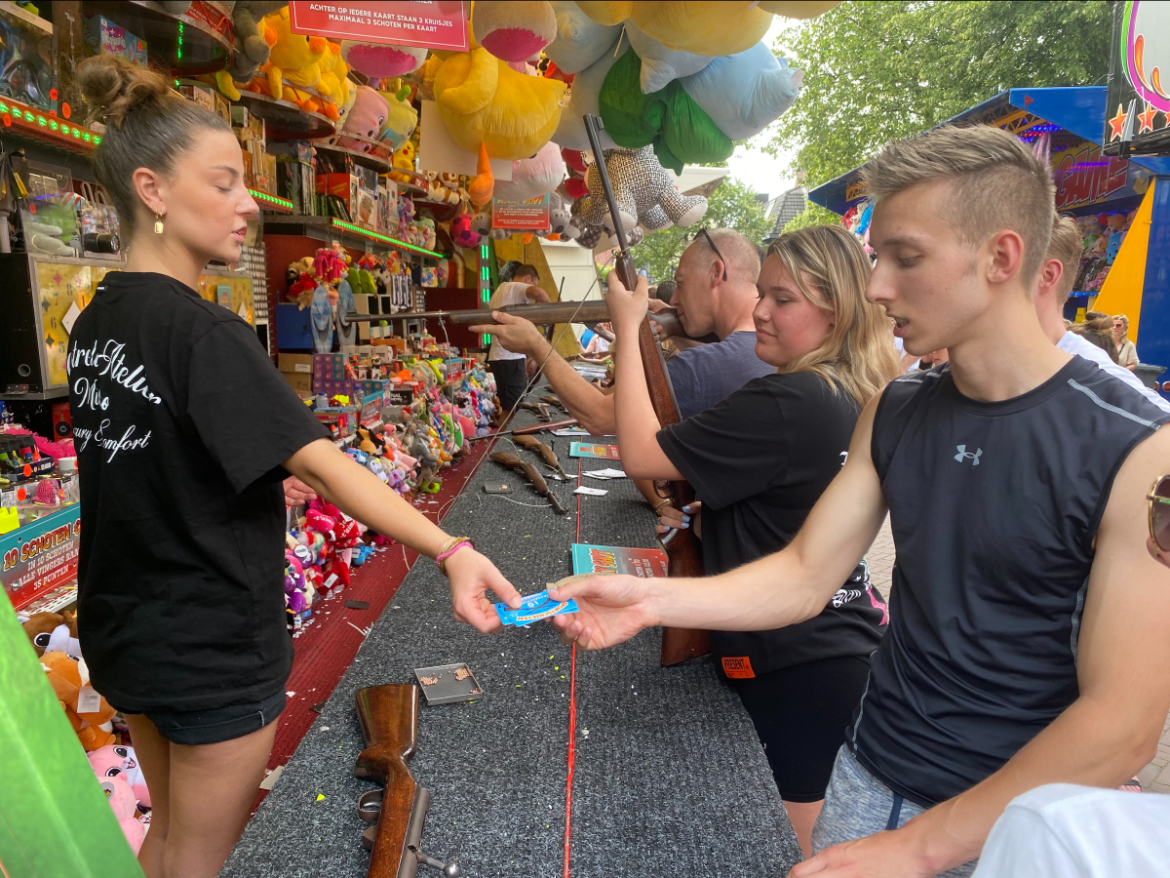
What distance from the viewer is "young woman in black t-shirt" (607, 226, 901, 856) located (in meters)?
1.65

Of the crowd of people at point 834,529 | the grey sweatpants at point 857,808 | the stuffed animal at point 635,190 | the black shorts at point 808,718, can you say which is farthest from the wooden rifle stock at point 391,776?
the stuffed animal at point 635,190

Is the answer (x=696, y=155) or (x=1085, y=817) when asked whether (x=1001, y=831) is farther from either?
(x=696, y=155)

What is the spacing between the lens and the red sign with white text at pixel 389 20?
3.30 feet

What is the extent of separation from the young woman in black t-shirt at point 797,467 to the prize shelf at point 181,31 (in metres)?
2.00

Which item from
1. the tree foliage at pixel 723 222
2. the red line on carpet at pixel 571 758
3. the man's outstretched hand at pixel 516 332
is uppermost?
the tree foliage at pixel 723 222

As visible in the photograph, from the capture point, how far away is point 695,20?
4.61 feet

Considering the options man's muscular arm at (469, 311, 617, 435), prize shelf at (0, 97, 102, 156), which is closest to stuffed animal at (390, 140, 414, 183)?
prize shelf at (0, 97, 102, 156)

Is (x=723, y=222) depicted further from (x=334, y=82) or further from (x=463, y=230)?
(x=334, y=82)

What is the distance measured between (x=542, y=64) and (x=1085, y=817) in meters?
4.06

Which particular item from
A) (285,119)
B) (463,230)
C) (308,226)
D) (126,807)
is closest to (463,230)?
(463,230)

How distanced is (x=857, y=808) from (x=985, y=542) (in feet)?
1.69

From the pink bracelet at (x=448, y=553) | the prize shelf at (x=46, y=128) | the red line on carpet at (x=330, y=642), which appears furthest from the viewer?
the red line on carpet at (x=330, y=642)

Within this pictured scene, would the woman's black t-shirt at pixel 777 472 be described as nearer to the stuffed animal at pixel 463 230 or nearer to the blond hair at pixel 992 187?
the blond hair at pixel 992 187

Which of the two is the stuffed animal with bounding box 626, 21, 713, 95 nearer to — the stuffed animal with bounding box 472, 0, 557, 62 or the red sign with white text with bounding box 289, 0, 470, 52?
the stuffed animal with bounding box 472, 0, 557, 62
